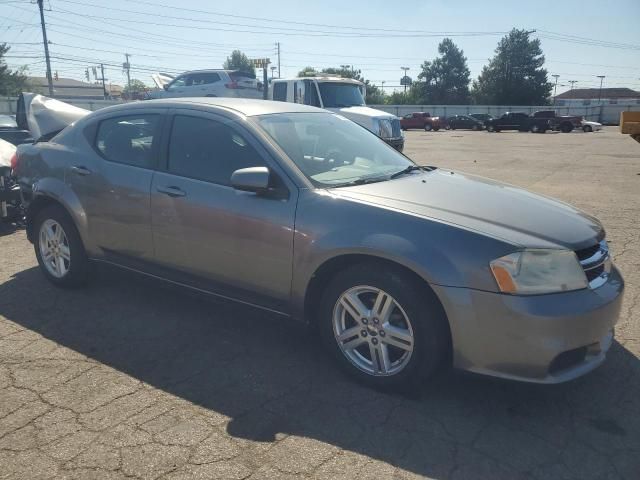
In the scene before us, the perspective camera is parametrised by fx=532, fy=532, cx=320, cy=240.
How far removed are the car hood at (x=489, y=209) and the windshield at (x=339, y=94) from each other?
35.8ft

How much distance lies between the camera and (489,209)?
3.16 m

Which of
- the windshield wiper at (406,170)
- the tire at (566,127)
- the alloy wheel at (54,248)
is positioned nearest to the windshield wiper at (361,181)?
the windshield wiper at (406,170)

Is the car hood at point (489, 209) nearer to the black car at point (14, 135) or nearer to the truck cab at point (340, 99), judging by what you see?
the black car at point (14, 135)

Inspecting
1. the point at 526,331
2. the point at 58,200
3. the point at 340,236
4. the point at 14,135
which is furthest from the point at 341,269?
the point at 14,135

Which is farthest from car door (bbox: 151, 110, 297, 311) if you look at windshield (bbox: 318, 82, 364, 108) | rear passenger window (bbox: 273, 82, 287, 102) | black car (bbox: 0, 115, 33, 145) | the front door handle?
rear passenger window (bbox: 273, 82, 287, 102)

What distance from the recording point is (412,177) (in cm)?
381

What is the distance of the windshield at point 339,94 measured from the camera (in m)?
14.2

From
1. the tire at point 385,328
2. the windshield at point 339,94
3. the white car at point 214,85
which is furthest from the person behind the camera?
the white car at point 214,85

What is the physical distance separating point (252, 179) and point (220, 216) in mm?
435

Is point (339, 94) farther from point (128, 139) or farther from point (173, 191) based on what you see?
point (173, 191)

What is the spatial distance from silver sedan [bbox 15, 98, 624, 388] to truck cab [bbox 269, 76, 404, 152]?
30.6 feet

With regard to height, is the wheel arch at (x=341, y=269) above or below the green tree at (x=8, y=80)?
below

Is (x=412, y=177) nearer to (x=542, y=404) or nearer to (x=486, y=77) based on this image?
(x=542, y=404)

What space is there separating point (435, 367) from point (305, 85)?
1210cm
